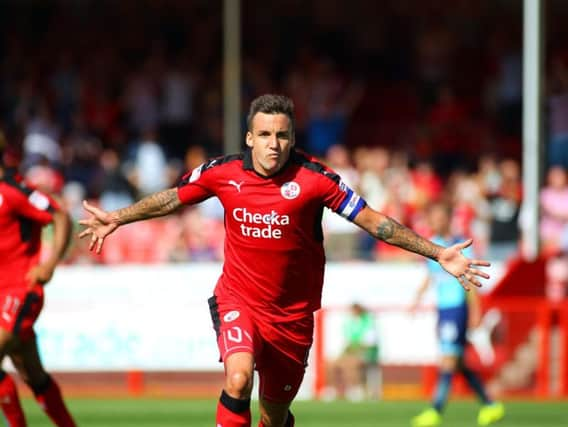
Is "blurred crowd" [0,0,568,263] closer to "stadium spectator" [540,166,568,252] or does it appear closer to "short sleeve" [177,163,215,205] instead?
"stadium spectator" [540,166,568,252]

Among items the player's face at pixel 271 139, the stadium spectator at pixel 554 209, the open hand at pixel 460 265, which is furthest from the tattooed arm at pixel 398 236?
the stadium spectator at pixel 554 209

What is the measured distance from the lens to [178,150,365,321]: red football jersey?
8.36m

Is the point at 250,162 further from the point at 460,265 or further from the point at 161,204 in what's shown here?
the point at 460,265

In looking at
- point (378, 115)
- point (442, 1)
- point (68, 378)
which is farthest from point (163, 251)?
point (442, 1)

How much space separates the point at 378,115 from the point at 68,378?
8.22m

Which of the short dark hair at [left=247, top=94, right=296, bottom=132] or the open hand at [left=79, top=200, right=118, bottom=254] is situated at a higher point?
the short dark hair at [left=247, top=94, right=296, bottom=132]

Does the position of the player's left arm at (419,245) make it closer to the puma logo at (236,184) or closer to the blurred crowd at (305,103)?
the puma logo at (236,184)

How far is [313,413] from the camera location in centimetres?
1535

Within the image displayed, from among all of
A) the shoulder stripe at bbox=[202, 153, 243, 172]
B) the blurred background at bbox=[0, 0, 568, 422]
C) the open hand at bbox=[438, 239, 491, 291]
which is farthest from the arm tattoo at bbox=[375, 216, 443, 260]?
the blurred background at bbox=[0, 0, 568, 422]

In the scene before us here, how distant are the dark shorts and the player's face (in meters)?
6.57

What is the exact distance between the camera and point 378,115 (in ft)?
78.6

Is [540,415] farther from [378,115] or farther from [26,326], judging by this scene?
[378,115]

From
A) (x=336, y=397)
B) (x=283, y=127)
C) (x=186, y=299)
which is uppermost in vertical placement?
(x=283, y=127)

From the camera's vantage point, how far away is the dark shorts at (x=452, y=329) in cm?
1453
